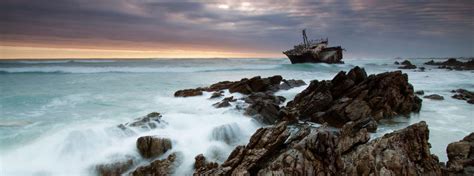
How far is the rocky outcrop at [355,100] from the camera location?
13539 millimetres

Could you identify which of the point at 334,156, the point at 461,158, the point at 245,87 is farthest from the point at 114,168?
the point at 245,87

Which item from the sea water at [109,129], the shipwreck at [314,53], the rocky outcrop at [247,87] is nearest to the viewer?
the sea water at [109,129]

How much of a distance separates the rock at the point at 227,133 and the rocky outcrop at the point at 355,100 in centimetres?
308

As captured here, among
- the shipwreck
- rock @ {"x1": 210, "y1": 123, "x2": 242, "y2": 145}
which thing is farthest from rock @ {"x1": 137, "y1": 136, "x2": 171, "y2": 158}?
the shipwreck

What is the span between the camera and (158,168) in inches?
341

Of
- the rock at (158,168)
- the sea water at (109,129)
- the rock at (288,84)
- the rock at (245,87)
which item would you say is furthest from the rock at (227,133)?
the rock at (288,84)

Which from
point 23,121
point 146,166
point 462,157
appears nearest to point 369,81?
point 462,157

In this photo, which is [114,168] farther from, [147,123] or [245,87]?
[245,87]

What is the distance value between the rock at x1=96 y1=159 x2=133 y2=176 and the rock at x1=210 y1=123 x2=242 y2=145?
326 centimetres

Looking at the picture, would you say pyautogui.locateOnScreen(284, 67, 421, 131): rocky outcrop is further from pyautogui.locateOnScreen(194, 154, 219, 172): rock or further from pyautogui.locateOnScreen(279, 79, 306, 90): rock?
pyautogui.locateOnScreen(279, 79, 306, 90): rock

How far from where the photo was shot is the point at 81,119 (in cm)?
1374

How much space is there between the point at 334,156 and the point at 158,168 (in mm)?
4867

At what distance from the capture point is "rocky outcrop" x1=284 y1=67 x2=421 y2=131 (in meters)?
13.5

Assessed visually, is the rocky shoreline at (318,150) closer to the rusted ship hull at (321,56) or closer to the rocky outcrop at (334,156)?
the rocky outcrop at (334,156)
